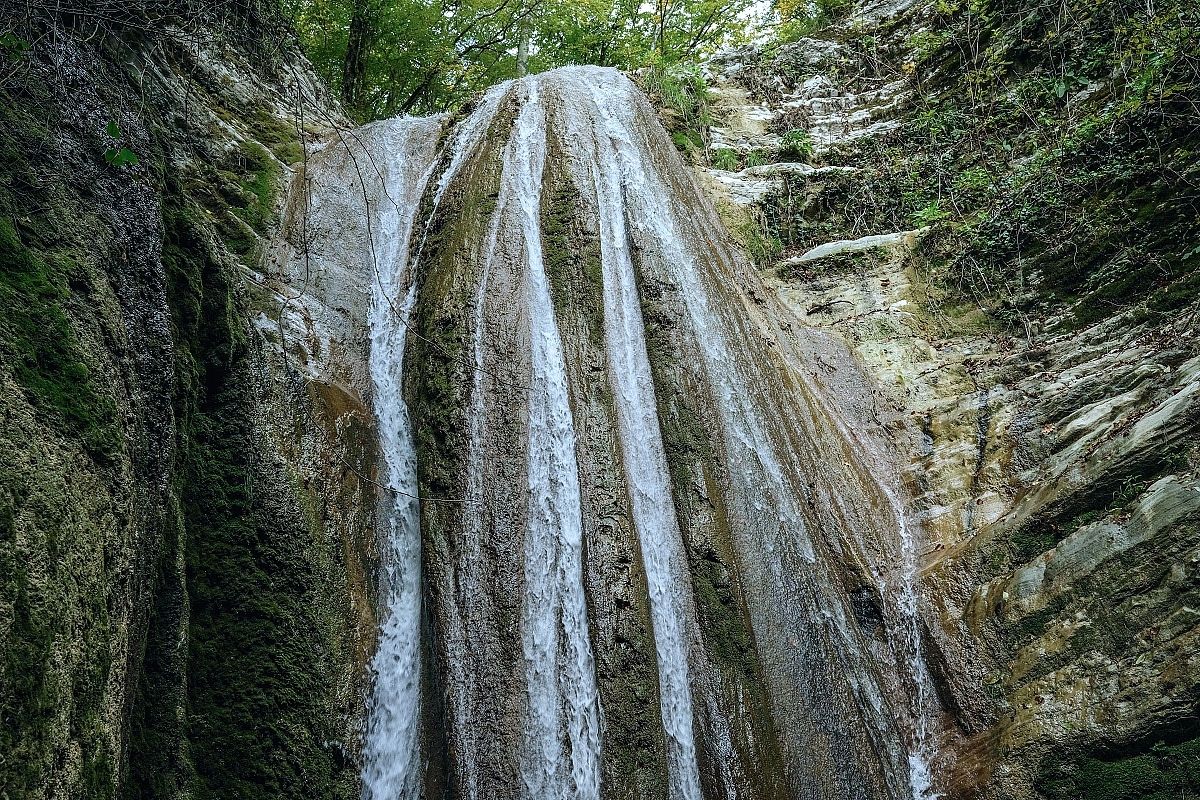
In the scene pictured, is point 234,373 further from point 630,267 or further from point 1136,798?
point 1136,798

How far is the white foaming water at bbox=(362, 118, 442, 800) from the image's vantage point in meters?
4.33

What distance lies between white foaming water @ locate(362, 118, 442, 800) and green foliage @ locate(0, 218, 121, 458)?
1320 mm

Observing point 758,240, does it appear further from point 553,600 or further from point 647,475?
point 553,600

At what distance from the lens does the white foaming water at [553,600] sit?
4.02 metres

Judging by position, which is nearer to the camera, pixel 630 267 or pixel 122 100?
pixel 122 100

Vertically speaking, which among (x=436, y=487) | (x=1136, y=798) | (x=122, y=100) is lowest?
(x=1136, y=798)

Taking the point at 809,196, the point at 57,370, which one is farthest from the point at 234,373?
the point at 809,196

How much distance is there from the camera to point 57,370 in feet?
8.77

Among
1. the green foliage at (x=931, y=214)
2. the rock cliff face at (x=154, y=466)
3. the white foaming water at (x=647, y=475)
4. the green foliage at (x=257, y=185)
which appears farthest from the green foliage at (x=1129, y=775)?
the green foliage at (x=257, y=185)

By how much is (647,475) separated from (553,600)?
1190 millimetres

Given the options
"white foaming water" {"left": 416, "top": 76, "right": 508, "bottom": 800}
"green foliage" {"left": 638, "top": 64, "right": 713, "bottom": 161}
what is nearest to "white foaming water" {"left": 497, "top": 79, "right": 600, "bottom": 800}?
"white foaming water" {"left": 416, "top": 76, "right": 508, "bottom": 800}

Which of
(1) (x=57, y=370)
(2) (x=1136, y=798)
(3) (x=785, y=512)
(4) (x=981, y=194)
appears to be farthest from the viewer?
(4) (x=981, y=194)

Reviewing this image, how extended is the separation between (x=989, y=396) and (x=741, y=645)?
377cm

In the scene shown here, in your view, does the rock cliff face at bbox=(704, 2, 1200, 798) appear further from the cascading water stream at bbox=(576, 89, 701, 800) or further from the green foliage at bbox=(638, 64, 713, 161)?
the cascading water stream at bbox=(576, 89, 701, 800)
